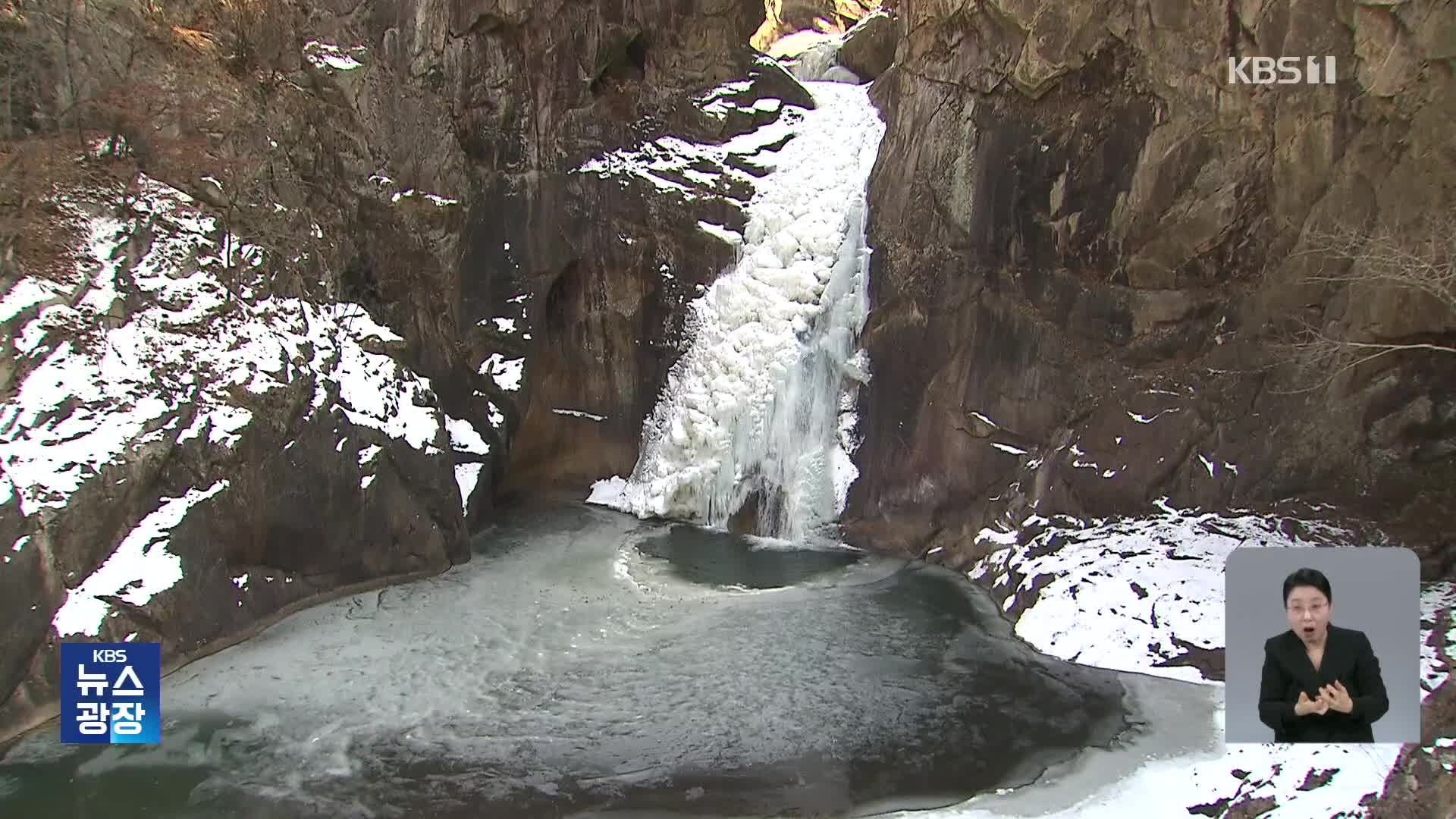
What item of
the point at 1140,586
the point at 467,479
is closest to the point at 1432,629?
the point at 1140,586

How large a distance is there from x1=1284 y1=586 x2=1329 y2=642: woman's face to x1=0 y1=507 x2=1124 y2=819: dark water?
11.9ft

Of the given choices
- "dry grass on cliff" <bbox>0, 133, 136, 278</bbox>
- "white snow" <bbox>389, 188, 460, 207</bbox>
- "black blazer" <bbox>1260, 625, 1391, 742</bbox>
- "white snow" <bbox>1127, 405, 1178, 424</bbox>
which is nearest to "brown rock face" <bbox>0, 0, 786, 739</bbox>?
"white snow" <bbox>389, 188, 460, 207</bbox>

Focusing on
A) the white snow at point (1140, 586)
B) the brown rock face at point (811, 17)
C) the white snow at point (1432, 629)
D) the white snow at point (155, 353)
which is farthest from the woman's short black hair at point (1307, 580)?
the brown rock face at point (811, 17)

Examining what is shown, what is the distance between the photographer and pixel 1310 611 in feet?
14.1

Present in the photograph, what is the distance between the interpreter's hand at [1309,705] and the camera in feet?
13.8

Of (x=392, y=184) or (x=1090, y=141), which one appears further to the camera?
(x=392, y=184)

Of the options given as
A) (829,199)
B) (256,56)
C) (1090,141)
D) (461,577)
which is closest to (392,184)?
(256,56)

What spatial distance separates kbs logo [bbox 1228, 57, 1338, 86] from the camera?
9.88 meters

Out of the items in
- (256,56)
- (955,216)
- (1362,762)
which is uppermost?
(256,56)

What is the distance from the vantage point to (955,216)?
13312mm

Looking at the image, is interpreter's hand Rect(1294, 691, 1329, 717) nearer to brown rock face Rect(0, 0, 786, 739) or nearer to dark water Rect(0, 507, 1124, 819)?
dark water Rect(0, 507, 1124, 819)

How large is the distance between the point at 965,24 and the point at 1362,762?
10412mm

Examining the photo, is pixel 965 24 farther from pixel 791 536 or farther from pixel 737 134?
pixel 791 536

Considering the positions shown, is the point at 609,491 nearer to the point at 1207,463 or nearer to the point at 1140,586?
the point at 1140,586
